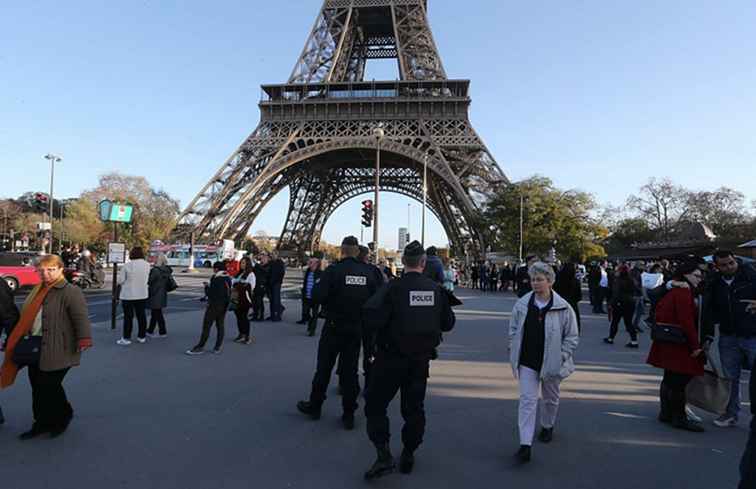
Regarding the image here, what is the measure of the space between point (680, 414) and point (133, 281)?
27.9ft

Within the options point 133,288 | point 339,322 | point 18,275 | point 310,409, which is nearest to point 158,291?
point 133,288

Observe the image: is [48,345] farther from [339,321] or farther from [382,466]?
[382,466]

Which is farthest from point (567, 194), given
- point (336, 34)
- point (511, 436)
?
point (511, 436)

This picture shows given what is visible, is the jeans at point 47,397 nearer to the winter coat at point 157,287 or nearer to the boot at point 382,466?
the boot at point 382,466

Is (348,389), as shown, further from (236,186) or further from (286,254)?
(286,254)

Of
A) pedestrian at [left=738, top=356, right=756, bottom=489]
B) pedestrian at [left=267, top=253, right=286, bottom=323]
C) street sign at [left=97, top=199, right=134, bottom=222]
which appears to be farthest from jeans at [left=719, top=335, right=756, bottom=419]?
street sign at [left=97, top=199, right=134, bottom=222]

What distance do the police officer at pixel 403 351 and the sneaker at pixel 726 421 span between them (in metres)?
3.50

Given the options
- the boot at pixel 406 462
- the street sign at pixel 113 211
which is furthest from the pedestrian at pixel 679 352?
the street sign at pixel 113 211

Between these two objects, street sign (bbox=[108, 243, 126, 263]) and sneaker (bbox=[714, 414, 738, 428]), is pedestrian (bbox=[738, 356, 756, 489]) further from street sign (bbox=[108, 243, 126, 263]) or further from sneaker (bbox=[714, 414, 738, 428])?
street sign (bbox=[108, 243, 126, 263])

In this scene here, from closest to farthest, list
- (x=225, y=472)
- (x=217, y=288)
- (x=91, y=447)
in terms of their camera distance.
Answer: (x=225, y=472), (x=91, y=447), (x=217, y=288)

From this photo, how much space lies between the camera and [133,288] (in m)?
8.78

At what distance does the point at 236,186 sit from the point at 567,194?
25377mm

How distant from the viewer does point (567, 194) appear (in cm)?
3784

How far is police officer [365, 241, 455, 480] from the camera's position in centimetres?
360
